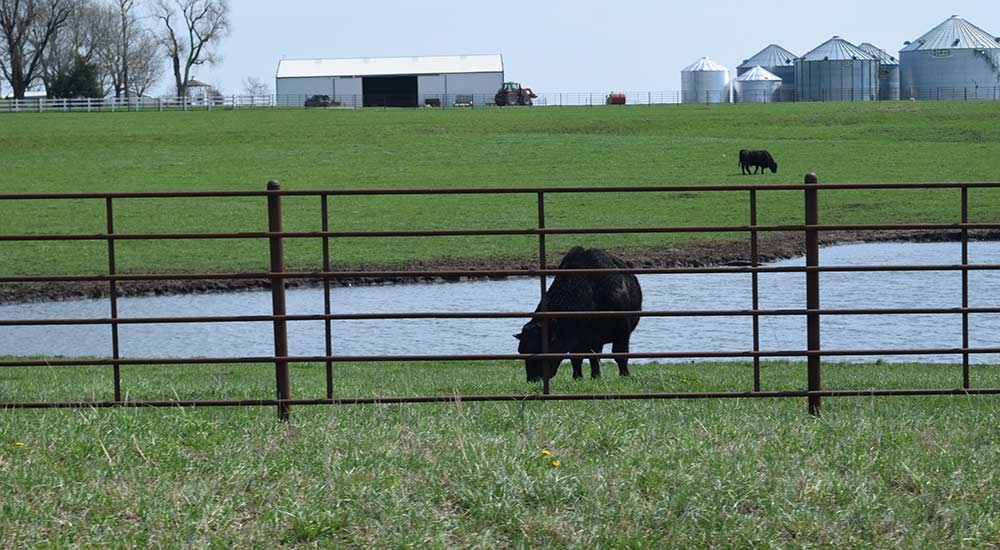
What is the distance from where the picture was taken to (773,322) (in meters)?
18.8

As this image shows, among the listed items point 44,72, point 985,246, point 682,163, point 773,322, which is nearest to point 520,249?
point 773,322

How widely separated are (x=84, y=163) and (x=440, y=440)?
37000 millimetres

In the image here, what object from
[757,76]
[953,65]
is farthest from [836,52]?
[953,65]

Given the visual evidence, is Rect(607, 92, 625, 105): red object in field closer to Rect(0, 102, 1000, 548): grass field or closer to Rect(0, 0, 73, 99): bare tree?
Rect(0, 0, 73, 99): bare tree

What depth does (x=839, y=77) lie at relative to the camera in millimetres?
93375

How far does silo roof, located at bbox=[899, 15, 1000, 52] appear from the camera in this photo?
302ft

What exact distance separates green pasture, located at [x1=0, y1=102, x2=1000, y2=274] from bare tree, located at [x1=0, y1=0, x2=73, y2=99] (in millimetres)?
27279

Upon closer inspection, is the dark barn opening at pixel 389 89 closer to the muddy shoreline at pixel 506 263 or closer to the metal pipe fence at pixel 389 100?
the metal pipe fence at pixel 389 100

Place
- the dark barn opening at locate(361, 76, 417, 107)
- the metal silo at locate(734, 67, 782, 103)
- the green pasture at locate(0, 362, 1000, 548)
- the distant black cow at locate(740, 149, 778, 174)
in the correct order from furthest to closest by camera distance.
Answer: the metal silo at locate(734, 67, 782, 103), the dark barn opening at locate(361, 76, 417, 107), the distant black cow at locate(740, 149, 778, 174), the green pasture at locate(0, 362, 1000, 548)

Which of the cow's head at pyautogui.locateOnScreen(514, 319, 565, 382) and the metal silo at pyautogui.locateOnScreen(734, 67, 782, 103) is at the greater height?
the metal silo at pyautogui.locateOnScreen(734, 67, 782, 103)

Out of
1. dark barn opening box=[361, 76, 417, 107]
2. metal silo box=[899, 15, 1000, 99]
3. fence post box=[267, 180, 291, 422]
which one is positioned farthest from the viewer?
dark barn opening box=[361, 76, 417, 107]

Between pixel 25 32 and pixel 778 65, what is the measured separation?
2267 inches

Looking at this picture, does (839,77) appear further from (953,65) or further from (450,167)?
(450,167)

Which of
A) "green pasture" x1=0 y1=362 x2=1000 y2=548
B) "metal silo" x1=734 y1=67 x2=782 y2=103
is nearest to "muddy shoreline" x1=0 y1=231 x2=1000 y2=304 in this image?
"green pasture" x1=0 y1=362 x2=1000 y2=548
